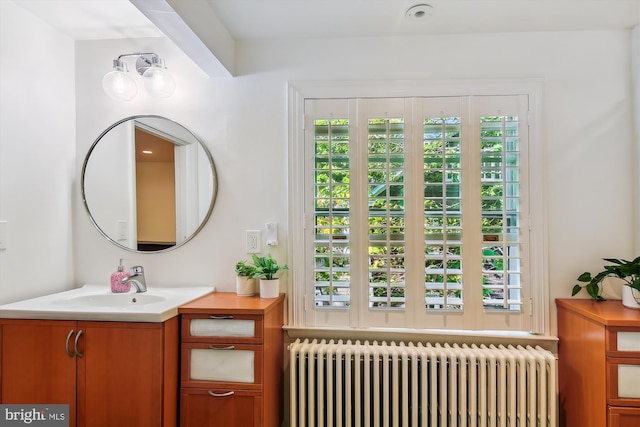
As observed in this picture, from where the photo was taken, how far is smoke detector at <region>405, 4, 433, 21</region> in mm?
1578

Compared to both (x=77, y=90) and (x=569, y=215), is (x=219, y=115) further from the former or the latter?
(x=569, y=215)

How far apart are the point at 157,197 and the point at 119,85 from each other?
660 millimetres

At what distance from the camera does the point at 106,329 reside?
141 centimetres

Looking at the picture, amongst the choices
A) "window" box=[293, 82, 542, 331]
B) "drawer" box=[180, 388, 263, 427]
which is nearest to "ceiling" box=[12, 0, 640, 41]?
"window" box=[293, 82, 542, 331]

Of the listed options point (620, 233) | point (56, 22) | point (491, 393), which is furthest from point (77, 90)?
point (620, 233)

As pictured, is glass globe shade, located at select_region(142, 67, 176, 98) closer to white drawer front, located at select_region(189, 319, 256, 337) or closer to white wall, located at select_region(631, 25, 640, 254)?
white drawer front, located at select_region(189, 319, 256, 337)

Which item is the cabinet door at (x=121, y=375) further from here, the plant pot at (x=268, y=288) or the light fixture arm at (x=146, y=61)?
the light fixture arm at (x=146, y=61)

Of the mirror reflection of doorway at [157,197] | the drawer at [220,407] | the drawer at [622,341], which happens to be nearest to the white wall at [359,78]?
the mirror reflection of doorway at [157,197]

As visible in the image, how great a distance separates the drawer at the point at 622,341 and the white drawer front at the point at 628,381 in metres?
0.06

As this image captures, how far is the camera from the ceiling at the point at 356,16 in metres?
1.57

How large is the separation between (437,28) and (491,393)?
1.93m

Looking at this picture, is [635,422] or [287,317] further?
[287,317]

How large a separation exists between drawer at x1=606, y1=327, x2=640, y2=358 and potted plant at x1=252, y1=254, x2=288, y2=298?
1517 mm

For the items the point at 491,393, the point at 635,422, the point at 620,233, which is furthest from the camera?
Answer: the point at 620,233
